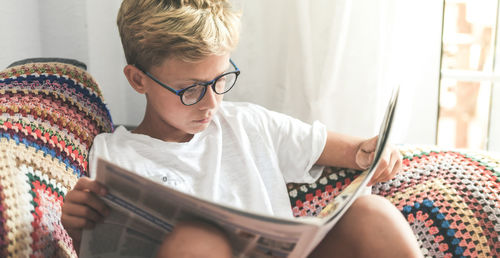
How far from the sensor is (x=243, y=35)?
1.51 m

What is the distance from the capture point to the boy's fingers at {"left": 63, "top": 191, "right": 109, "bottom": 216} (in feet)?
2.55

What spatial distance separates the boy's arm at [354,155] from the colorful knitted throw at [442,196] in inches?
1.4

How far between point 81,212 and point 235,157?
1.26 ft

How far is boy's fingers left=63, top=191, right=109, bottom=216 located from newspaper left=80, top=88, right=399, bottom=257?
0.05 ft

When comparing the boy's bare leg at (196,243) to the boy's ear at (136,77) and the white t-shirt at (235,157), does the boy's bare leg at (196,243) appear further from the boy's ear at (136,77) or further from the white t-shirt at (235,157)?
the boy's ear at (136,77)

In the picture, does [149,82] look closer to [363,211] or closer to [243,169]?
[243,169]

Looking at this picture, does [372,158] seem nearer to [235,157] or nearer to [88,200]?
[235,157]

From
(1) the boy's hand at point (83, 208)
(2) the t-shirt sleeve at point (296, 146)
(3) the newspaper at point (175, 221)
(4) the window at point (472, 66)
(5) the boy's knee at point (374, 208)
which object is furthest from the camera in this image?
(4) the window at point (472, 66)

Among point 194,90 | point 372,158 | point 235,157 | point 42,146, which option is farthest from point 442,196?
point 42,146

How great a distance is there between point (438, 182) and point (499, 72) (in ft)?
2.72

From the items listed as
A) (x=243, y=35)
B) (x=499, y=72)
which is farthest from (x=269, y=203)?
(x=499, y=72)

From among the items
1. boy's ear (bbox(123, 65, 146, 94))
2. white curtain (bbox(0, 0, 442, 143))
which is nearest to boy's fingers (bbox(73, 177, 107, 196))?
boy's ear (bbox(123, 65, 146, 94))

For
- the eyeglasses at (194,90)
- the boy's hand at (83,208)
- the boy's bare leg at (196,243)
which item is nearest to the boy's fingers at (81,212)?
the boy's hand at (83,208)

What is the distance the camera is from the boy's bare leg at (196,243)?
0.73 metres
